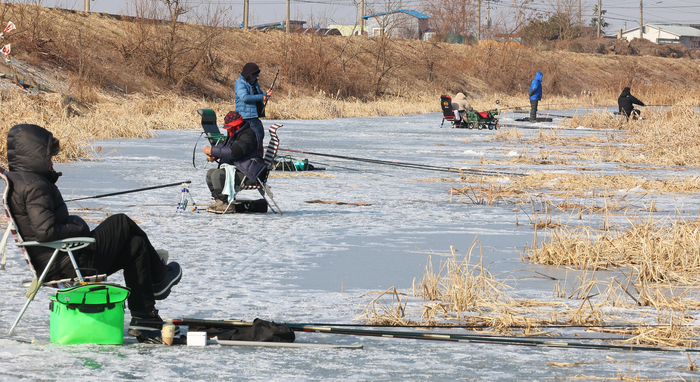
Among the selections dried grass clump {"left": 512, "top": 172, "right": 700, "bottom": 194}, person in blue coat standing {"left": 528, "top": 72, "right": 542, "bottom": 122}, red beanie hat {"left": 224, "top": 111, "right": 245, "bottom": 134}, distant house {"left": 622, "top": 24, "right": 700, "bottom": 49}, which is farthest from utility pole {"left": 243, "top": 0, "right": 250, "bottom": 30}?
distant house {"left": 622, "top": 24, "right": 700, "bottom": 49}

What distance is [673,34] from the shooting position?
130 meters

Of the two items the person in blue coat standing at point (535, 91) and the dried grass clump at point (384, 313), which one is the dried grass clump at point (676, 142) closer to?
the person in blue coat standing at point (535, 91)

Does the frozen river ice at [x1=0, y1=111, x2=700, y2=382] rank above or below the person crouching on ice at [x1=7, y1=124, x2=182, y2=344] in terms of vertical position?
below

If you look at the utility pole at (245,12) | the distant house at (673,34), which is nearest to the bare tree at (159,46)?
the utility pole at (245,12)

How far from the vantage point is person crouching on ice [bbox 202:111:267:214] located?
924 centimetres

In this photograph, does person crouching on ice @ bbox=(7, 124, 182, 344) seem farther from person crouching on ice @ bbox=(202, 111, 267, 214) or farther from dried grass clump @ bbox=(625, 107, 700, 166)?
dried grass clump @ bbox=(625, 107, 700, 166)

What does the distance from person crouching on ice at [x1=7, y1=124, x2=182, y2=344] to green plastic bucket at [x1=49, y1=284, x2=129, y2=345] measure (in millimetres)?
193

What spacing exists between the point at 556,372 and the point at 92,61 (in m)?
35.1

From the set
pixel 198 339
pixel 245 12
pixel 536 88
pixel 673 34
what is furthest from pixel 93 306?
pixel 673 34

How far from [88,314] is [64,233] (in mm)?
407

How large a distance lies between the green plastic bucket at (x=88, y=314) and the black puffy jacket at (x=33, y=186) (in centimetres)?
31

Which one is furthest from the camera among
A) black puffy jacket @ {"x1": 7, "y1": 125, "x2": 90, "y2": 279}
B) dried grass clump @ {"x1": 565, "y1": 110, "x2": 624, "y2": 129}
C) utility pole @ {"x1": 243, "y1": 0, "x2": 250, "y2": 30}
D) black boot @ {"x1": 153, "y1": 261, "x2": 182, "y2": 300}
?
utility pole @ {"x1": 243, "y1": 0, "x2": 250, "y2": 30}

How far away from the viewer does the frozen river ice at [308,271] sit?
4133 mm

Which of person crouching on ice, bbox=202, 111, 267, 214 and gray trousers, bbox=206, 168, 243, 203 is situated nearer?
person crouching on ice, bbox=202, 111, 267, 214
